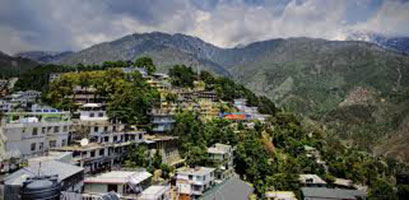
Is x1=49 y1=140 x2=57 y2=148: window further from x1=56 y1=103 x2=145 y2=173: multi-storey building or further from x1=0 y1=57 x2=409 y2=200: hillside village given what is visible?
x1=56 y1=103 x2=145 y2=173: multi-storey building

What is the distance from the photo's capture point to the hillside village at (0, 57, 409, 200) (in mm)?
22981

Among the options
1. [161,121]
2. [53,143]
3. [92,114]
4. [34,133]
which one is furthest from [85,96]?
[34,133]

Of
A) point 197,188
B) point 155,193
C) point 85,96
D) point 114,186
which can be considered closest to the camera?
point 114,186

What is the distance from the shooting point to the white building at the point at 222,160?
125 ft

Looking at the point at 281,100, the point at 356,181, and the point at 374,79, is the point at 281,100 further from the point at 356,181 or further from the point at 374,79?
the point at 356,181

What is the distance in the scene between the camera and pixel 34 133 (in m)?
26.7

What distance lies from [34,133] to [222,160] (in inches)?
899

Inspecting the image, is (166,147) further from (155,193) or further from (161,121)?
(155,193)

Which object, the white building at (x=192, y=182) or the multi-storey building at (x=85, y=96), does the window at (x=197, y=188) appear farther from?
the multi-storey building at (x=85, y=96)

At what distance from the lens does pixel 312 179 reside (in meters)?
44.8

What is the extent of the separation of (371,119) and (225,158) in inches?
4725

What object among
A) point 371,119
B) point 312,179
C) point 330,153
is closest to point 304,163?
point 312,179

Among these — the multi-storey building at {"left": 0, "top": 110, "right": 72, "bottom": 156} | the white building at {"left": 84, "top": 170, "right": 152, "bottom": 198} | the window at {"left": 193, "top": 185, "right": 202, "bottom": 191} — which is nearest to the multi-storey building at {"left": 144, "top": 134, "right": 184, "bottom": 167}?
the window at {"left": 193, "top": 185, "right": 202, "bottom": 191}

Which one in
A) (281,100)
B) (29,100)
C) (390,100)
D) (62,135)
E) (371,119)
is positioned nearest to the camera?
(62,135)
